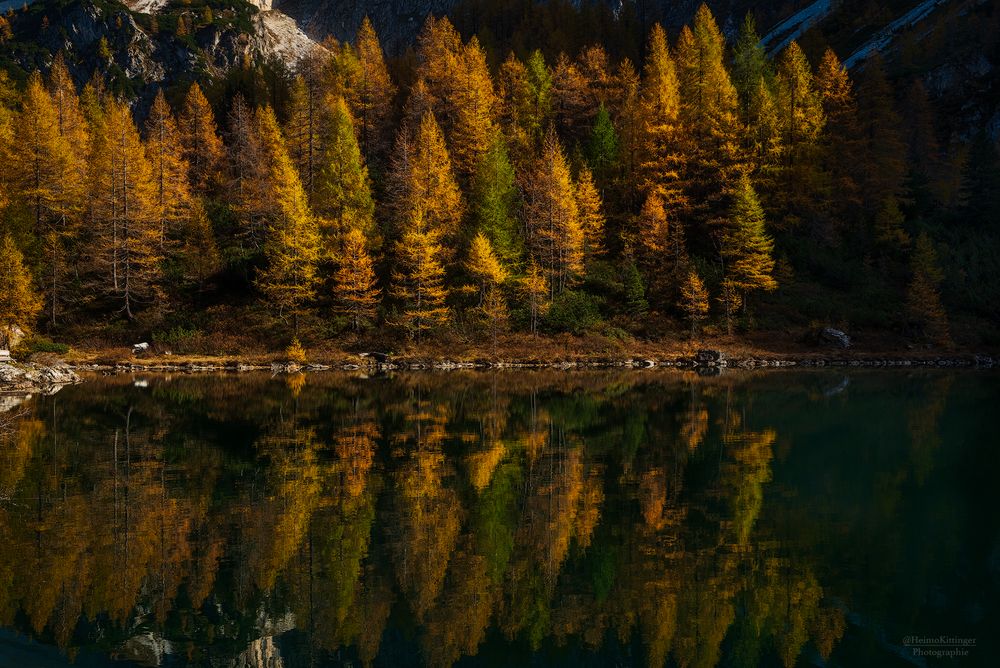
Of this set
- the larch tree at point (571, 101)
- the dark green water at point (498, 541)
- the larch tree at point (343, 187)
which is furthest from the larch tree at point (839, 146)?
the dark green water at point (498, 541)

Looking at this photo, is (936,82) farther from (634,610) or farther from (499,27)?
(634,610)

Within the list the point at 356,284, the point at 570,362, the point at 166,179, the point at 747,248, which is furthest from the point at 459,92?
the point at 570,362

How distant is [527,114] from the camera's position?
76.8 m

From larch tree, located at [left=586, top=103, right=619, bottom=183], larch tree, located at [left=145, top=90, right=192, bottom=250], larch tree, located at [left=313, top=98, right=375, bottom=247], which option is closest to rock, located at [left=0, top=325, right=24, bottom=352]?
larch tree, located at [left=145, top=90, right=192, bottom=250]

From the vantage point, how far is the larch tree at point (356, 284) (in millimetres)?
59156

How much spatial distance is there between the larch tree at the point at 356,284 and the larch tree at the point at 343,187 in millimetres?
3451

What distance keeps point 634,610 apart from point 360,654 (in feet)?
12.5

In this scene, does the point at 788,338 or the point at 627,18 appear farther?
the point at 627,18

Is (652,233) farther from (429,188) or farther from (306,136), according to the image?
(306,136)

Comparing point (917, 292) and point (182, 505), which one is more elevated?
point (917, 292)

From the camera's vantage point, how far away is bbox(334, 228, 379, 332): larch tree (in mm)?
59156

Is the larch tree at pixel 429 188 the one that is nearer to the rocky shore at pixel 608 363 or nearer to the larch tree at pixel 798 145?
the rocky shore at pixel 608 363

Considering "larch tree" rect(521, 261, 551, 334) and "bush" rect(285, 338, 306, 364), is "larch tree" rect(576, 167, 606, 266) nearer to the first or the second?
"larch tree" rect(521, 261, 551, 334)

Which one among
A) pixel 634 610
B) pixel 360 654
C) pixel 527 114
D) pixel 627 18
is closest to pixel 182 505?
pixel 360 654
